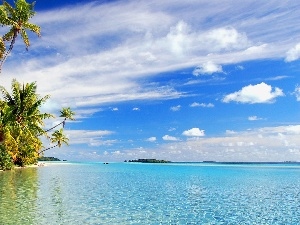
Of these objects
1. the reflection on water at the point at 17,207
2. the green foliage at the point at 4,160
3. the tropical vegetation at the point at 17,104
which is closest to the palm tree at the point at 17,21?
the tropical vegetation at the point at 17,104

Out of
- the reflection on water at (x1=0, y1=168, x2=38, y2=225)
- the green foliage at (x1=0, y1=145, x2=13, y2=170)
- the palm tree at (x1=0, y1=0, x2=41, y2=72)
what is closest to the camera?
the reflection on water at (x1=0, y1=168, x2=38, y2=225)

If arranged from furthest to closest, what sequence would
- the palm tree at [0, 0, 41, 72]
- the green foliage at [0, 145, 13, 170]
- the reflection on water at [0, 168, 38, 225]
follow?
the green foliage at [0, 145, 13, 170], the palm tree at [0, 0, 41, 72], the reflection on water at [0, 168, 38, 225]

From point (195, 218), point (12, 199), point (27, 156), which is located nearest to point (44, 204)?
point (12, 199)

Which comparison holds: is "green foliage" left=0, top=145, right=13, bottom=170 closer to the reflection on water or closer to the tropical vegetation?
the tropical vegetation

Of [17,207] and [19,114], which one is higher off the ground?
[19,114]

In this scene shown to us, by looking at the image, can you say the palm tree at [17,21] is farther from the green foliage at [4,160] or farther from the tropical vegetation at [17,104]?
the green foliage at [4,160]

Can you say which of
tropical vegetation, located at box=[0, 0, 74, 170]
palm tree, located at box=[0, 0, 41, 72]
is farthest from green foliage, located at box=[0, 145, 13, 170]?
palm tree, located at box=[0, 0, 41, 72]

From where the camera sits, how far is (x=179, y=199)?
30.2 metres

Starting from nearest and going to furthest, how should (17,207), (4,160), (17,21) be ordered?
1. (17,207)
2. (17,21)
3. (4,160)

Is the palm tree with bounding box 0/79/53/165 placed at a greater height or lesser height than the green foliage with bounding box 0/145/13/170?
greater

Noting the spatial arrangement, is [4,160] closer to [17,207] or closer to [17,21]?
[17,21]

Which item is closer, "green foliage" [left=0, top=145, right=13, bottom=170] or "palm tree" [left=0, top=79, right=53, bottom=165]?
"palm tree" [left=0, top=79, right=53, bottom=165]

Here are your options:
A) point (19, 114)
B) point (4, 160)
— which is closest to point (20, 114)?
point (19, 114)

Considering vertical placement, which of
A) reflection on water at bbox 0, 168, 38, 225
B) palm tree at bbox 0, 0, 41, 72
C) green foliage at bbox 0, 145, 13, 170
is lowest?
reflection on water at bbox 0, 168, 38, 225
